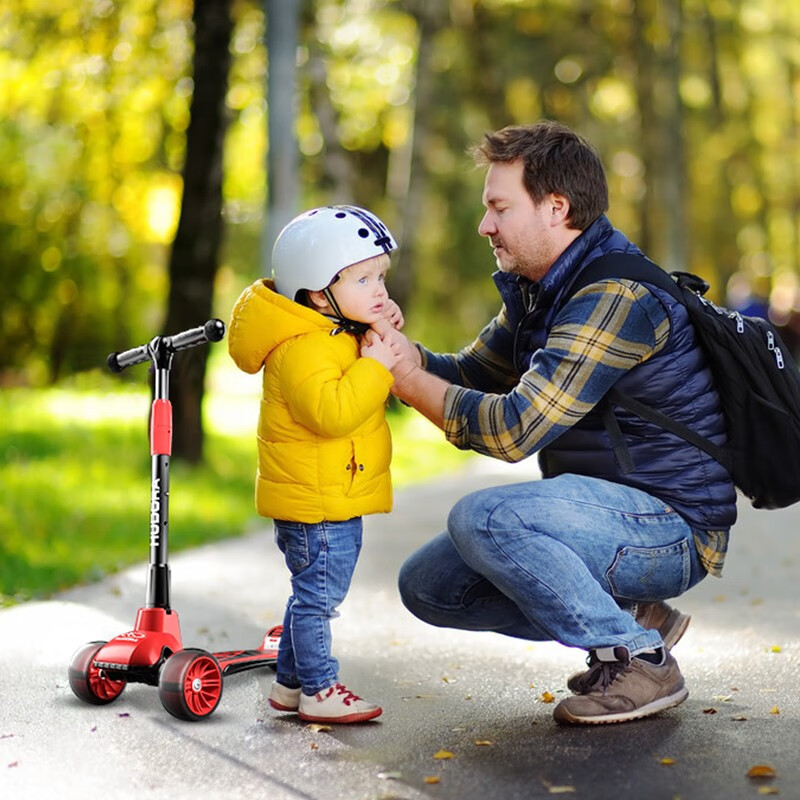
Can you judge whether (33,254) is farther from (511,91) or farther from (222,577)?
(511,91)

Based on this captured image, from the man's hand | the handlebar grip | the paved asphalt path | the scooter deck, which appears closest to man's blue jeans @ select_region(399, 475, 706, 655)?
the paved asphalt path

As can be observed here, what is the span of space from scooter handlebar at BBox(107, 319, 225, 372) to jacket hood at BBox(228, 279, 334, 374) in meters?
0.08

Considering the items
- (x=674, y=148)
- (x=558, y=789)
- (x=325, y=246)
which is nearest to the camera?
(x=558, y=789)

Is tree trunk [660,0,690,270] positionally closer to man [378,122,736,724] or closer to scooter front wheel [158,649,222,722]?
man [378,122,736,724]

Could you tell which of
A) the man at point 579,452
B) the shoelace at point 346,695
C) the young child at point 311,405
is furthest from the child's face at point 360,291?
the shoelace at point 346,695

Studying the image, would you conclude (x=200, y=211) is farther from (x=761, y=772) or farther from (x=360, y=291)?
(x=761, y=772)

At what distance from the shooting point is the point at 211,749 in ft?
15.4

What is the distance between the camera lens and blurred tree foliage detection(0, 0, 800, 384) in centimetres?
1766

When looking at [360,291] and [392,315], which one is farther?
[392,315]

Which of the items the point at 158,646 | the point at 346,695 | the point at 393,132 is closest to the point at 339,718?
the point at 346,695

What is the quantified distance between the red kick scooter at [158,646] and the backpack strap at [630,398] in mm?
1240

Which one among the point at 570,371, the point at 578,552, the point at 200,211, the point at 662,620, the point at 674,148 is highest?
the point at 674,148

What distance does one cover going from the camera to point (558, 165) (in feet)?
16.5

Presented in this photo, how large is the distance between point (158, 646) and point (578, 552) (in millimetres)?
1416
